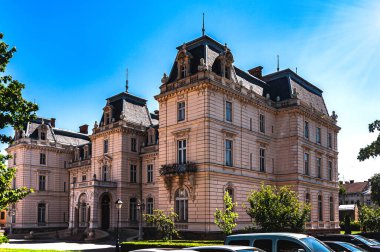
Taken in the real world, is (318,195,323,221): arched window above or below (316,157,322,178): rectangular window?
below

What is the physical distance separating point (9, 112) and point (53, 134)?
4633 centimetres

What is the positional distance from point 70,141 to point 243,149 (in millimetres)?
35569

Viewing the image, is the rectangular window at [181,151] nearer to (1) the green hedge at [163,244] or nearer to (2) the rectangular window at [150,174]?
(1) the green hedge at [163,244]

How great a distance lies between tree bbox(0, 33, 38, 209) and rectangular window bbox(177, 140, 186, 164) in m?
18.1

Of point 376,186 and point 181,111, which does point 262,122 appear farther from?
point 376,186

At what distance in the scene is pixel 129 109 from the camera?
2095 inches

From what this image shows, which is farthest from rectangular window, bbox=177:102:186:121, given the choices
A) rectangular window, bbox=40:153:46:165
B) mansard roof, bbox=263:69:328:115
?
rectangular window, bbox=40:153:46:165

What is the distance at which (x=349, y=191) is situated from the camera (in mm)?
111500

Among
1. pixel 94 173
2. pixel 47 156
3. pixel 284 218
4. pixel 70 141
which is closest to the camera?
pixel 284 218

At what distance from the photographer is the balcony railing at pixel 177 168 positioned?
35.2 meters

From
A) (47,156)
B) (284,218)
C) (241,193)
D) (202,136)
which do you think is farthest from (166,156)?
(47,156)

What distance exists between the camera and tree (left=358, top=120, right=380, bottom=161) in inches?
1703

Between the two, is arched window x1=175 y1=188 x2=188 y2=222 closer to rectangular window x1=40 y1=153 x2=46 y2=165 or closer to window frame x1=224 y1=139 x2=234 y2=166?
window frame x1=224 y1=139 x2=234 y2=166

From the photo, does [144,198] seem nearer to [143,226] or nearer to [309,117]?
[143,226]
